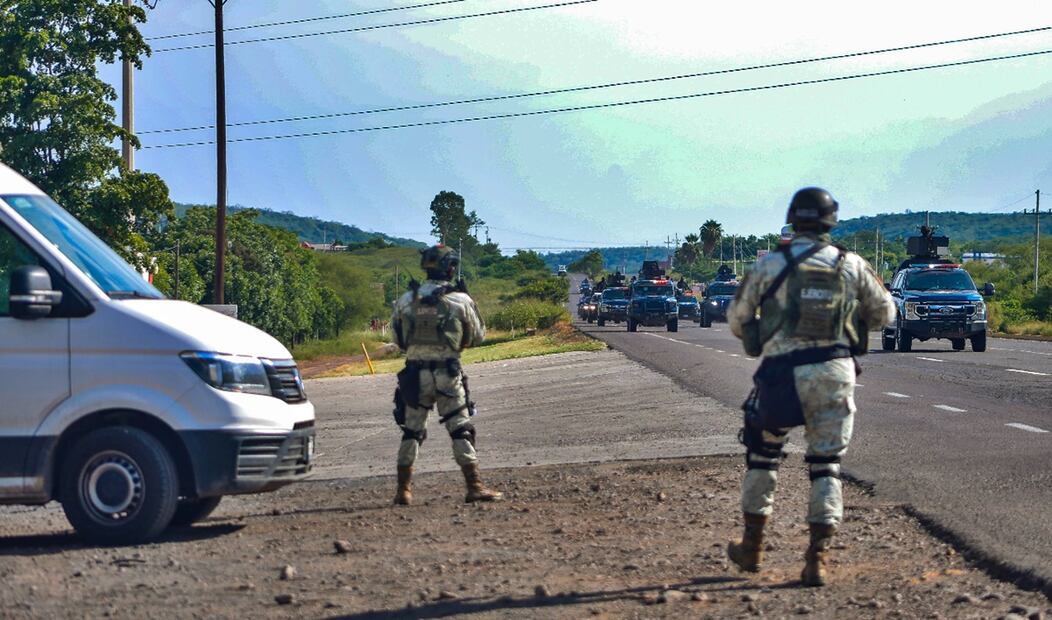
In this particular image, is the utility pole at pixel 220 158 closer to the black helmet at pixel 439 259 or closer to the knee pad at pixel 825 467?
the black helmet at pixel 439 259

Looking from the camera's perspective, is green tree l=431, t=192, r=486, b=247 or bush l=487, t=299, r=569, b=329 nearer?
bush l=487, t=299, r=569, b=329

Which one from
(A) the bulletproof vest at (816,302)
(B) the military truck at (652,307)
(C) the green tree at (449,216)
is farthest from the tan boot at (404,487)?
(C) the green tree at (449,216)

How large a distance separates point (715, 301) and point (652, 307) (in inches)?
351

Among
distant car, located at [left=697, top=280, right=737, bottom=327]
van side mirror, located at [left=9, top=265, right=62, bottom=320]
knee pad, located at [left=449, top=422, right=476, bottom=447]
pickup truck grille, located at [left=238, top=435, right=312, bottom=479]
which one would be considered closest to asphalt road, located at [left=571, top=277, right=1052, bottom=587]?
knee pad, located at [left=449, top=422, right=476, bottom=447]

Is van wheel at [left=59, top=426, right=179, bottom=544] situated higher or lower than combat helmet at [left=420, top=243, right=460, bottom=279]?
lower

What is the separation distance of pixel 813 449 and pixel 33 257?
4632mm

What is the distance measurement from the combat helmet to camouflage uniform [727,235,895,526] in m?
3.73

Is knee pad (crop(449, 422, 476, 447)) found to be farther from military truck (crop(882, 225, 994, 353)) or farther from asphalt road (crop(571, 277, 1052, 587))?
military truck (crop(882, 225, 994, 353))

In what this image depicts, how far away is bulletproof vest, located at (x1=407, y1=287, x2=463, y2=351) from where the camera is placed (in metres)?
10.6

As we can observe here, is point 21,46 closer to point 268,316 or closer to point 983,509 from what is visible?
point 983,509

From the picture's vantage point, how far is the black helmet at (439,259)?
1088 centimetres

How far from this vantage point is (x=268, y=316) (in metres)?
97.6

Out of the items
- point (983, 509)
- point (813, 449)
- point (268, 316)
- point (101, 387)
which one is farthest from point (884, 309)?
point (268, 316)

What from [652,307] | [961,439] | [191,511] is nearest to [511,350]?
[652,307]
